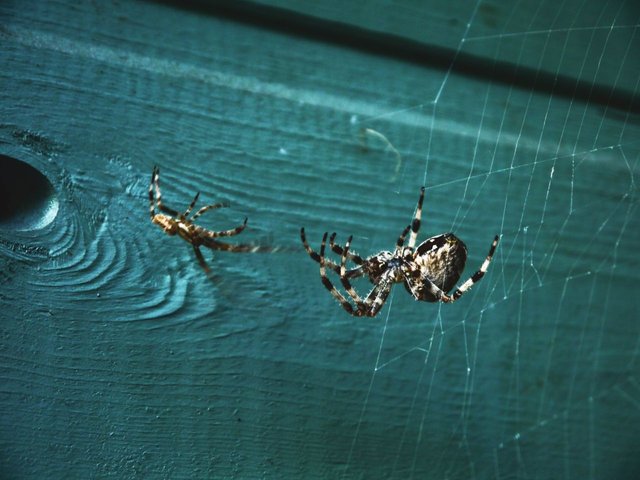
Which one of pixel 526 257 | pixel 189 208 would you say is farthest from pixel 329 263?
pixel 526 257

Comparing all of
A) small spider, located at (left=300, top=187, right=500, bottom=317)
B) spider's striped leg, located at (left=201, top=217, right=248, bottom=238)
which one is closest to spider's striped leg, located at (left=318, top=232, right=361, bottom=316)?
small spider, located at (left=300, top=187, right=500, bottom=317)

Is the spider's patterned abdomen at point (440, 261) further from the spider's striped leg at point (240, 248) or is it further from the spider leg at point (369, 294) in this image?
the spider's striped leg at point (240, 248)

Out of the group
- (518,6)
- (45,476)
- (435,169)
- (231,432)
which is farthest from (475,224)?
(45,476)

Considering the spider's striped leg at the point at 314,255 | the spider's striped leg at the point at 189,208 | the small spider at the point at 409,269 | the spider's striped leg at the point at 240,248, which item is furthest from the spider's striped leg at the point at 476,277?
the spider's striped leg at the point at 189,208

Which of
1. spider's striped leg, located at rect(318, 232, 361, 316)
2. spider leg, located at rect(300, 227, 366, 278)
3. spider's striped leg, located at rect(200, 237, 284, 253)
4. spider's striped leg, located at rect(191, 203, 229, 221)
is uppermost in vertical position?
spider's striped leg, located at rect(191, 203, 229, 221)

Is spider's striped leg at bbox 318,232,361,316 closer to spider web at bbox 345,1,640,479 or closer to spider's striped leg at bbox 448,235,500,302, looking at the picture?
spider web at bbox 345,1,640,479

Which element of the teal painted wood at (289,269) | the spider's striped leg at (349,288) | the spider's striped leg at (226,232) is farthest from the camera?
the spider's striped leg at (349,288)

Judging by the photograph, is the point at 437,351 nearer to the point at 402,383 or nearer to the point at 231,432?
the point at 402,383
